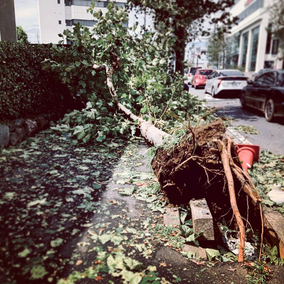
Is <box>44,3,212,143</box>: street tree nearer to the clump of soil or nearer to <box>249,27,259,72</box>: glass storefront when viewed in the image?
the clump of soil

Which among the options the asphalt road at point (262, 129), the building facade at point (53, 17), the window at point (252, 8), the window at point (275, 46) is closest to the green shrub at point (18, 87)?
the building facade at point (53, 17)

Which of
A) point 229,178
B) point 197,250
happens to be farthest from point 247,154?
point 197,250

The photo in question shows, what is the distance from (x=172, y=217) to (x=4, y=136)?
2232 millimetres

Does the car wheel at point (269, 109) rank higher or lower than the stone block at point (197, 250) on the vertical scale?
higher

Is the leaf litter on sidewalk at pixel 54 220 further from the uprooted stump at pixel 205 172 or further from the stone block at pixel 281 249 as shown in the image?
the stone block at pixel 281 249

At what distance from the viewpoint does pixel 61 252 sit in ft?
3.24

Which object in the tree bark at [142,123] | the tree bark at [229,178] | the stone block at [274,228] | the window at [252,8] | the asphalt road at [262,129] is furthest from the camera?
the window at [252,8]

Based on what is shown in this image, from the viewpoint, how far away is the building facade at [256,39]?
157ft

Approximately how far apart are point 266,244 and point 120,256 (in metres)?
2.08

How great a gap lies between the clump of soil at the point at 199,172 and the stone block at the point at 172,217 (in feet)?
0.54

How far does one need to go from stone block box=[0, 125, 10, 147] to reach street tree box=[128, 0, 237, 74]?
27.7 ft

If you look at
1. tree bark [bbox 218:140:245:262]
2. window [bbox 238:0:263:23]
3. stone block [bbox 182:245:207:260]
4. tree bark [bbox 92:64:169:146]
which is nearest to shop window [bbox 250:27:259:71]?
window [bbox 238:0:263:23]

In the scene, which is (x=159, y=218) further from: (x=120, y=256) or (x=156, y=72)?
(x=156, y=72)

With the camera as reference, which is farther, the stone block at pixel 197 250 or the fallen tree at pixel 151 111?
the fallen tree at pixel 151 111
